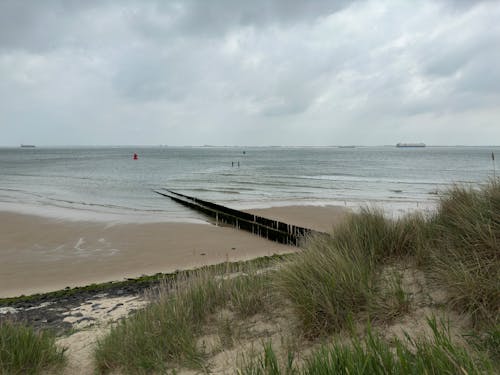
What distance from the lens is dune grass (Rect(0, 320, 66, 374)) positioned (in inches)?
164

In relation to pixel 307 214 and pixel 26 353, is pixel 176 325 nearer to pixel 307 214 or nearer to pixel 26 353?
pixel 26 353

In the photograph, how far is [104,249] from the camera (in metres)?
13.6

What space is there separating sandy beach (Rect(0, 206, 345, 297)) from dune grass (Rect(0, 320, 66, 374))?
5907mm

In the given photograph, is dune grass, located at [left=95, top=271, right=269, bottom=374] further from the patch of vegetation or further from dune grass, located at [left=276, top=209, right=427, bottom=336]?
the patch of vegetation

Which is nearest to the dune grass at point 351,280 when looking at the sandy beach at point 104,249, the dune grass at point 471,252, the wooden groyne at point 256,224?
the dune grass at point 471,252

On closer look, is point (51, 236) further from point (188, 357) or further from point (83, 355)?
point (188, 357)

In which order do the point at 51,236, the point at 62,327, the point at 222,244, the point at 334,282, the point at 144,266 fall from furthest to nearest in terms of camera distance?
the point at 51,236 < the point at 222,244 < the point at 144,266 < the point at 62,327 < the point at 334,282

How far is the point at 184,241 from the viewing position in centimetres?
1482

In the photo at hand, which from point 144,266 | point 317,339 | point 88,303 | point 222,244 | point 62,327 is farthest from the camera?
point 222,244

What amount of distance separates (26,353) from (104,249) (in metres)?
9.79

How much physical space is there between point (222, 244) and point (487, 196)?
10.8 meters

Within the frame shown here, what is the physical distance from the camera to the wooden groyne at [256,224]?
1454 centimetres

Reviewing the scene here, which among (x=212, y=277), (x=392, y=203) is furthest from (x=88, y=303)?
(x=392, y=203)

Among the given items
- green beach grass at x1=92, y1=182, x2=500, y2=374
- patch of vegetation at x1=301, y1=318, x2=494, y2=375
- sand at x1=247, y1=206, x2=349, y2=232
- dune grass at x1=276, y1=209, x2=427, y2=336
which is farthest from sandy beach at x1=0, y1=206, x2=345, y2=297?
patch of vegetation at x1=301, y1=318, x2=494, y2=375
